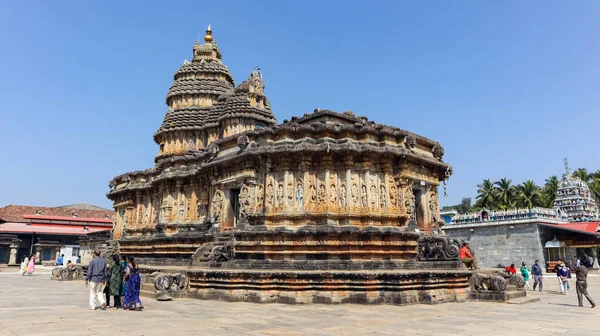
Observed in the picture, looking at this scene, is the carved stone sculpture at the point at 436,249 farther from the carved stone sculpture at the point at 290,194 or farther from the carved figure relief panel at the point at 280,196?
the carved figure relief panel at the point at 280,196

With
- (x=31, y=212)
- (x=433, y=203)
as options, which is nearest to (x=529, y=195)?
(x=433, y=203)

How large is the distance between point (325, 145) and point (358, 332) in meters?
9.05

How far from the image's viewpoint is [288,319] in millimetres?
10094

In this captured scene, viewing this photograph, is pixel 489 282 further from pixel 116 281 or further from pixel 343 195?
A: pixel 116 281

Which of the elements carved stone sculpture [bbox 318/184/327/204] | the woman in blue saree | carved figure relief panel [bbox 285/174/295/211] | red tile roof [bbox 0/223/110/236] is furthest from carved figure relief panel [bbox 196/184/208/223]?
red tile roof [bbox 0/223/110/236]

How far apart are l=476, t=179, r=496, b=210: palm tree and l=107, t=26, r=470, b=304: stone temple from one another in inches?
2021

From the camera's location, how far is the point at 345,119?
61.0 ft

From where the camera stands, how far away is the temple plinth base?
13.2 m

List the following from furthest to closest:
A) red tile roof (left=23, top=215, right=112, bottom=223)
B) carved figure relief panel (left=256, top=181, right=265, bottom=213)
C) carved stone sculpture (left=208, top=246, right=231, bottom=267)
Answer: red tile roof (left=23, top=215, right=112, bottom=223) → carved figure relief panel (left=256, top=181, right=265, bottom=213) → carved stone sculpture (left=208, top=246, right=231, bottom=267)

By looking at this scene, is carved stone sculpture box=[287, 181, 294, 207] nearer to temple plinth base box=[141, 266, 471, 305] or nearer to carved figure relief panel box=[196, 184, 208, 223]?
temple plinth base box=[141, 266, 471, 305]

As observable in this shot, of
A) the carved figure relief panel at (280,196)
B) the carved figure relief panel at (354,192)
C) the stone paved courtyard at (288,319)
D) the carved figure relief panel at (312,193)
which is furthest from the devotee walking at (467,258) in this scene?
the carved figure relief panel at (280,196)

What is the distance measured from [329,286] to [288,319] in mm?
3611

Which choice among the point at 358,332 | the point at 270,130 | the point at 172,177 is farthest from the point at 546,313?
the point at 172,177

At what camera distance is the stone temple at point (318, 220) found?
44.5ft
